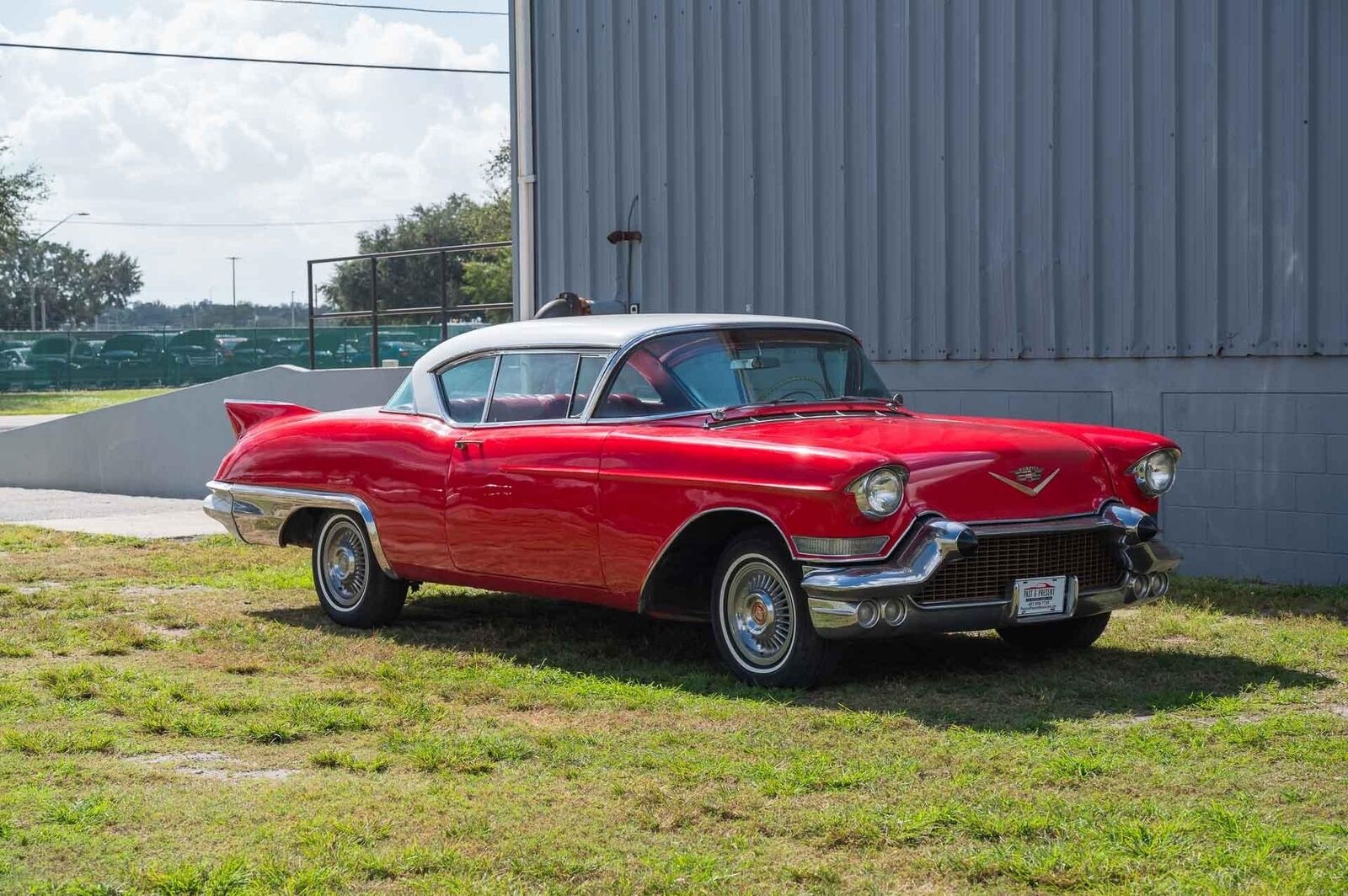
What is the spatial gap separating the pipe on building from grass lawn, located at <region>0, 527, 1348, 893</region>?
575 cm

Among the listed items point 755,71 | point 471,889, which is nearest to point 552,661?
point 471,889

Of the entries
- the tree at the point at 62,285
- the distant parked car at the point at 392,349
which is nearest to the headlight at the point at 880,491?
the distant parked car at the point at 392,349

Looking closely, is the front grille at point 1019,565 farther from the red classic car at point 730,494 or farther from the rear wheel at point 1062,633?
the rear wheel at point 1062,633

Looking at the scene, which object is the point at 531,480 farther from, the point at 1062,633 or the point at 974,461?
the point at 1062,633

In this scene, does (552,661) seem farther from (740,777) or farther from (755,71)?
(755,71)

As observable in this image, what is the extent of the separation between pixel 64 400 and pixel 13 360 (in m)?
3.30

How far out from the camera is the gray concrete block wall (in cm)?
936

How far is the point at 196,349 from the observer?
42.4 metres

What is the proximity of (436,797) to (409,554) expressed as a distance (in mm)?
3140

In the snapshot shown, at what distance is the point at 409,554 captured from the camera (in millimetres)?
7980

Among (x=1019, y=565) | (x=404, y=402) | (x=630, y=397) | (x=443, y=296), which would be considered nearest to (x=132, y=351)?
(x=443, y=296)

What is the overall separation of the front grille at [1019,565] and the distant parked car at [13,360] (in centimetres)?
4065

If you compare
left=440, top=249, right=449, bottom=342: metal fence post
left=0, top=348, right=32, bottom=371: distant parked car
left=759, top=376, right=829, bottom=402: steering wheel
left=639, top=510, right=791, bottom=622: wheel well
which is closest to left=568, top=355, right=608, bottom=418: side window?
left=759, top=376, right=829, bottom=402: steering wheel

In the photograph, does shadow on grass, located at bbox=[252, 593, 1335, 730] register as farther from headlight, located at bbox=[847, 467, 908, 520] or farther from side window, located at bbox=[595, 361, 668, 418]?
side window, located at bbox=[595, 361, 668, 418]
